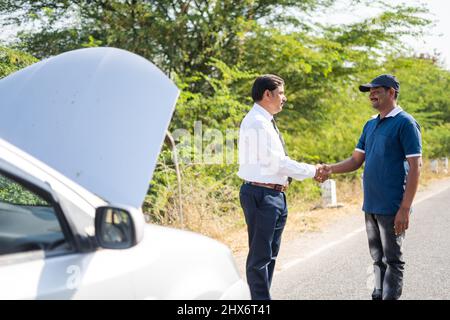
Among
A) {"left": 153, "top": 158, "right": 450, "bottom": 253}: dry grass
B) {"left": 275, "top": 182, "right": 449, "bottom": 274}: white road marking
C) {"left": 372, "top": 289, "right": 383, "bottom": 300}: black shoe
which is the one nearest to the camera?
{"left": 372, "top": 289, "right": 383, "bottom": 300}: black shoe

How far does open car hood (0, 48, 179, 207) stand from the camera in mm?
2348

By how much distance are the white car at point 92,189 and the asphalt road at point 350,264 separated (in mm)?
2639

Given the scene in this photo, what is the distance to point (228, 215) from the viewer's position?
357 inches

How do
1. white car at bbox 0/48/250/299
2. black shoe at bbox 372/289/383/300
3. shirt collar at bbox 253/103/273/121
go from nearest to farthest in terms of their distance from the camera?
1. white car at bbox 0/48/250/299
2. shirt collar at bbox 253/103/273/121
3. black shoe at bbox 372/289/383/300

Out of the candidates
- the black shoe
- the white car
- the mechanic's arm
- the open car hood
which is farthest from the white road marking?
the open car hood

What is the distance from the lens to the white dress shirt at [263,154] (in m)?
4.24

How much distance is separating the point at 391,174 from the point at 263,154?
105cm

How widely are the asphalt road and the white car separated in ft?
8.66

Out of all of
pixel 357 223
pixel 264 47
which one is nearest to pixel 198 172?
pixel 357 223

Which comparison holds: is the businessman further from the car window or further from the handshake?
the car window

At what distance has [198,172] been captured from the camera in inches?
375

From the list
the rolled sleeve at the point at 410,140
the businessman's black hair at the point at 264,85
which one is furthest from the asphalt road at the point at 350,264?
the businessman's black hair at the point at 264,85

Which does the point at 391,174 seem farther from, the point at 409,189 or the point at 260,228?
the point at 260,228
